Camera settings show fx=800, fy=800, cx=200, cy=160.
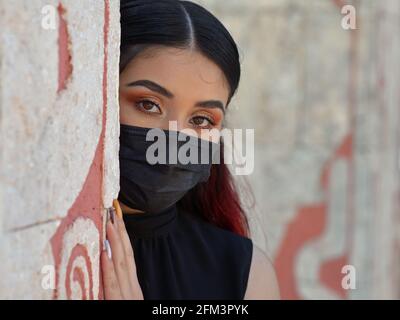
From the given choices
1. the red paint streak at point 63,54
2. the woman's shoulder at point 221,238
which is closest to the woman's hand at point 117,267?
the red paint streak at point 63,54

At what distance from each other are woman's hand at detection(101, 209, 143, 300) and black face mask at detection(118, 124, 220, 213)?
12.0 inches

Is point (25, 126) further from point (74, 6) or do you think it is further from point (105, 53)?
point (105, 53)

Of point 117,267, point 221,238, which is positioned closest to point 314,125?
point 221,238

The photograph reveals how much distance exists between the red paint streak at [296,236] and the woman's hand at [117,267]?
4116 mm

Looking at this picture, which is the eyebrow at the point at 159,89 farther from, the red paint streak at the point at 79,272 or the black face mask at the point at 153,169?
the red paint streak at the point at 79,272

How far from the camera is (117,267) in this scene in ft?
5.18

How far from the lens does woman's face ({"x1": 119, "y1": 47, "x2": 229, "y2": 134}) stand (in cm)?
191

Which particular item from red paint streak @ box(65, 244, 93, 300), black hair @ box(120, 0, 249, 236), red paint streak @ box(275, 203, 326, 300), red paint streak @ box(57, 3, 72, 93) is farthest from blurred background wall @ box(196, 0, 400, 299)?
red paint streak @ box(57, 3, 72, 93)

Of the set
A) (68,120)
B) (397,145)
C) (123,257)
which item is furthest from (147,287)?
(397,145)

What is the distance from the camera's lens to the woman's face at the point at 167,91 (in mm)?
1907

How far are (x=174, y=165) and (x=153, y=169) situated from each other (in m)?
0.05

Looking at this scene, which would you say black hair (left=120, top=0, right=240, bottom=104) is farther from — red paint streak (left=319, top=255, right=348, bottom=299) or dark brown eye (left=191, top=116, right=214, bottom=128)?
red paint streak (left=319, top=255, right=348, bottom=299)

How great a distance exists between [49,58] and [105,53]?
34 centimetres
